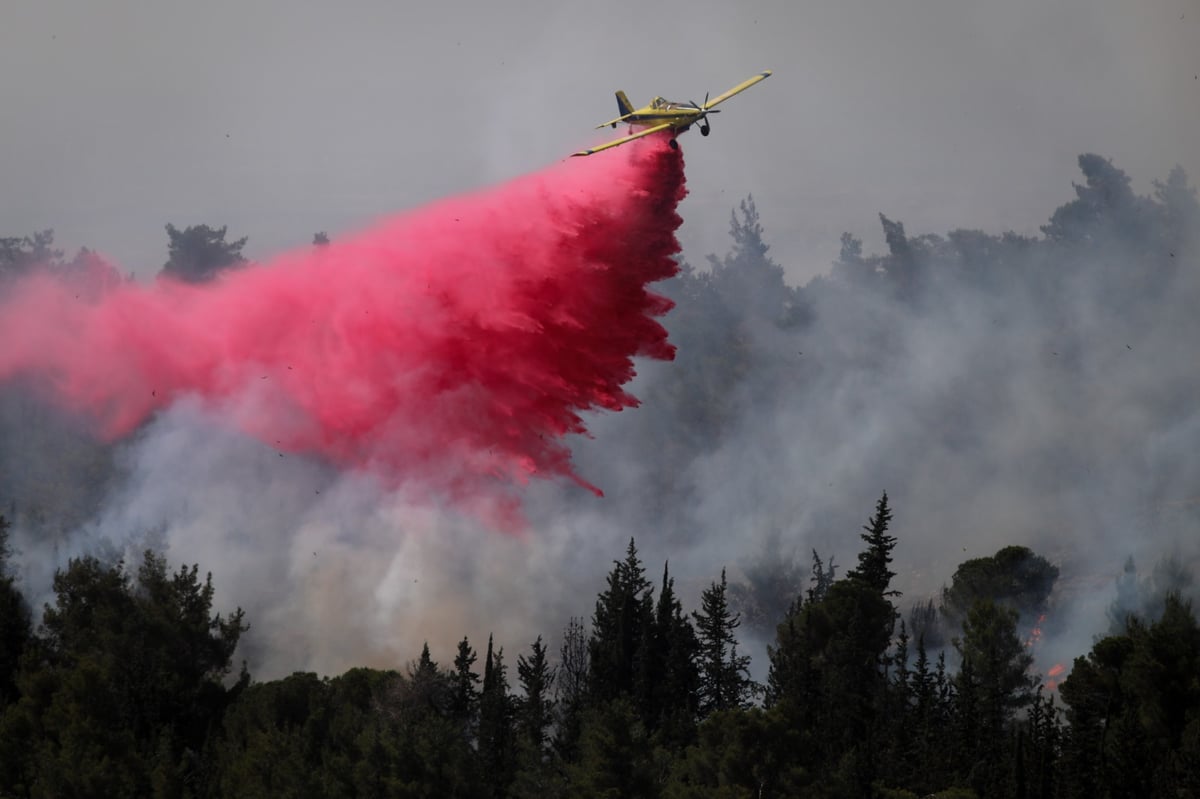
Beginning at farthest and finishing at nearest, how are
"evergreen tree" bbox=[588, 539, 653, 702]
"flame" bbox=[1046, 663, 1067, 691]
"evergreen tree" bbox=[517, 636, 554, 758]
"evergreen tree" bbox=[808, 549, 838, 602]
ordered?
"evergreen tree" bbox=[808, 549, 838, 602]
"flame" bbox=[1046, 663, 1067, 691]
"evergreen tree" bbox=[588, 539, 653, 702]
"evergreen tree" bbox=[517, 636, 554, 758]

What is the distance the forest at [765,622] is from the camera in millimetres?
82938

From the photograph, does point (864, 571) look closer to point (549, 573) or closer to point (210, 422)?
point (549, 573)

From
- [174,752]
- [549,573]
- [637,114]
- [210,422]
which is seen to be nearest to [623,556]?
[549,573]

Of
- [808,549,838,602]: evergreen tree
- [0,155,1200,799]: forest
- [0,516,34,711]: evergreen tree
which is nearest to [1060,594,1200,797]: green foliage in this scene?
[0,155,1200,799]: forest

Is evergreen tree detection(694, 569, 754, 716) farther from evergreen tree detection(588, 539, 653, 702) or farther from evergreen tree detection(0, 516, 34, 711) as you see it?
evergreen tree detection(0, 516, 34, 711)

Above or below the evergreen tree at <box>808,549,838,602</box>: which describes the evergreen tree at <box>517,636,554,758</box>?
below

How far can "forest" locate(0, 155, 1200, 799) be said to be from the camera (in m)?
82.9

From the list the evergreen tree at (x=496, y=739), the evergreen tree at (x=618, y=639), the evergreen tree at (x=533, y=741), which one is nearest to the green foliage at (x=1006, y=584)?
the evergreen tree at (x=618, y=639)

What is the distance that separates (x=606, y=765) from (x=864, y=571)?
38.4 m

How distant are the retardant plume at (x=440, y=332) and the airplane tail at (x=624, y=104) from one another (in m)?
1.93

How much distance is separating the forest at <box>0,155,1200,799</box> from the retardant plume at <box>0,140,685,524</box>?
12852 millimetres

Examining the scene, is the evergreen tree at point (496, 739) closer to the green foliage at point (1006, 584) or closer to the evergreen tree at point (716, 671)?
the evergreen tree at point (716, 671)

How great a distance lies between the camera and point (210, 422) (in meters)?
132

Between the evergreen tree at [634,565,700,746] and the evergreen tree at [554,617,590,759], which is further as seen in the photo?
the evergreen tree at [634,565,700,746]
